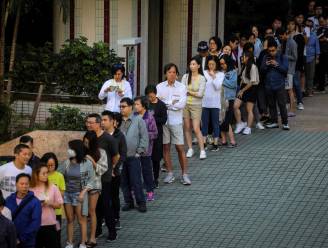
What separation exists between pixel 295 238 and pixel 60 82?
727 cm

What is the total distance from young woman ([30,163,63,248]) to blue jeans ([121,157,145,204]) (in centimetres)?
226

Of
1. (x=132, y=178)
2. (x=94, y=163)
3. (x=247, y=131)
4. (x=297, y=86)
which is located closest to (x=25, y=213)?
(x=94, y=163)

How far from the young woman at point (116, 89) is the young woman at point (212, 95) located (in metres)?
1.40

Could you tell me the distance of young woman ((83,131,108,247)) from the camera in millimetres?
12438

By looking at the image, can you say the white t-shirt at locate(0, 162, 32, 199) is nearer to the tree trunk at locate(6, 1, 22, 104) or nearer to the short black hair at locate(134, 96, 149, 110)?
the short black hair at locate(134, 96, 149, 110)


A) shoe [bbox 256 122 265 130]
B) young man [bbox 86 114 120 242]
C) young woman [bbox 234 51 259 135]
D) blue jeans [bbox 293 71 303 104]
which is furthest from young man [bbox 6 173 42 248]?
blue jeans [bbox 293 71 303 104]

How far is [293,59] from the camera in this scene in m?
19.6

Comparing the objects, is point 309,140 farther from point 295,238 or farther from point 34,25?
point 34,25

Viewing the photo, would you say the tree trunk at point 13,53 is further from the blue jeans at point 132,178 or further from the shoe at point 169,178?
the blue jeans at point 132,178

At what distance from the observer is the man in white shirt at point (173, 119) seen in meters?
15.2

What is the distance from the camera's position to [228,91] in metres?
17.4

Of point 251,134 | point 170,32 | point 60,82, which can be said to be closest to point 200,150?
point 251,134

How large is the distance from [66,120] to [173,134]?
118 inches

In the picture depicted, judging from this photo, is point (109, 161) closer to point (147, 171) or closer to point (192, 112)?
point (147, 171)
